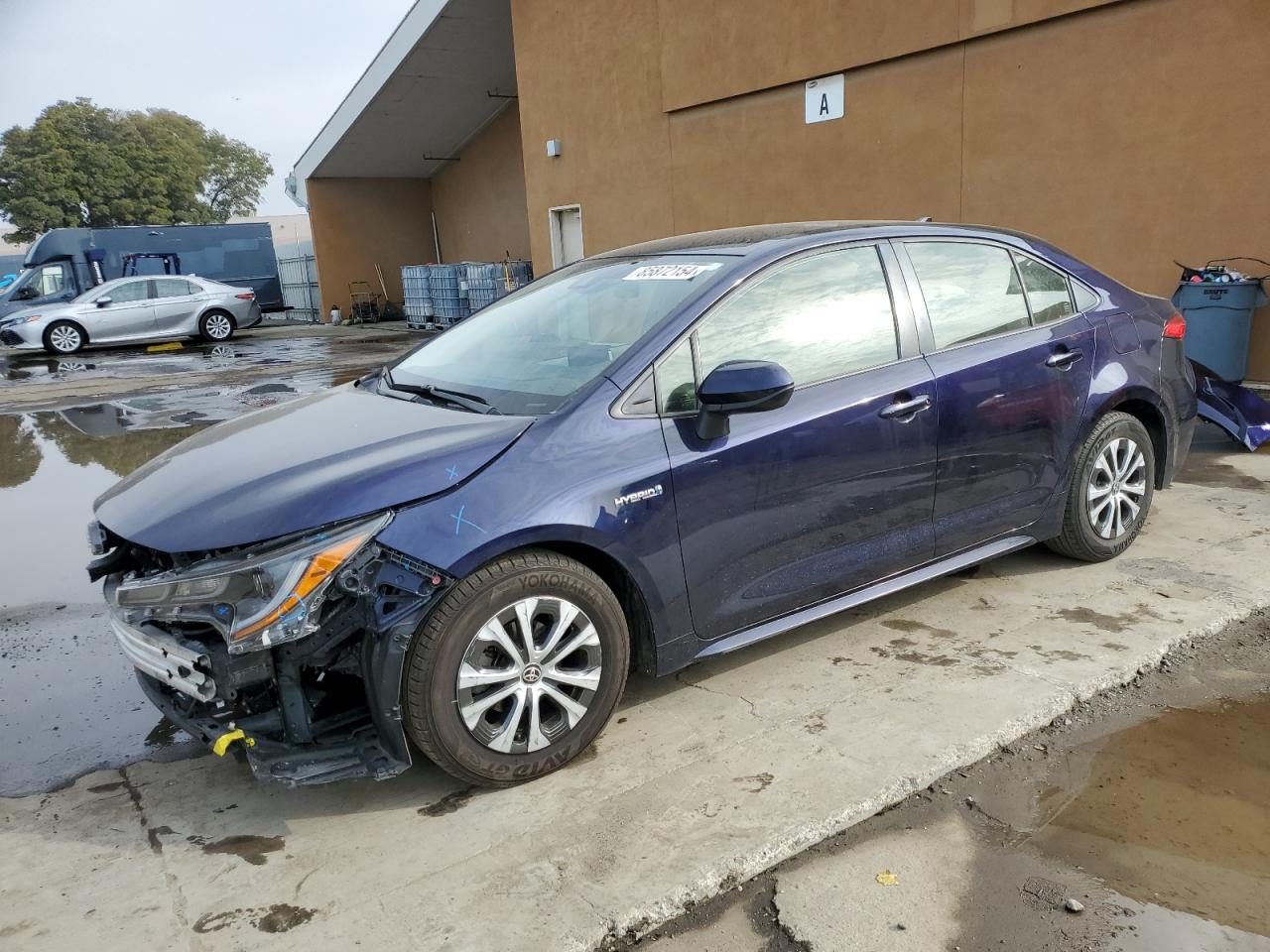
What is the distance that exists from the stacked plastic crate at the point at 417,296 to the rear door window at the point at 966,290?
60.3 ft

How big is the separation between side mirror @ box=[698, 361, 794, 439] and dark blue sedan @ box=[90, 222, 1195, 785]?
1cm

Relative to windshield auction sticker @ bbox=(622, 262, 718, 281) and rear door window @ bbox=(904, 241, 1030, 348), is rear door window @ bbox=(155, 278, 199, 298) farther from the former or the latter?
rear door window @ bbox=(904, 241, 1030, 348)

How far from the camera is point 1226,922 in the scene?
2289 mm

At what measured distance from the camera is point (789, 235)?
12.3ft

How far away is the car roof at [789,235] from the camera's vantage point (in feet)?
12.0

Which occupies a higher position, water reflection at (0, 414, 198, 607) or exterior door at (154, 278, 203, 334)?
exterior door at (154, 278, 203, 334)

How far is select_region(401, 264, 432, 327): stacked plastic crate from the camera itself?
2133 centimetres

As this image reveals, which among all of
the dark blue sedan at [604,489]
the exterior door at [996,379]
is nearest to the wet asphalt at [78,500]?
the dark blue sedan at [604,489]

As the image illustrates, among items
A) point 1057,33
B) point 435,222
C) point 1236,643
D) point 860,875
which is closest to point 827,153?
point 1057,33

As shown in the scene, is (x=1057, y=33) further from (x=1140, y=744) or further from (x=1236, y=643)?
(x=1140, y=744)

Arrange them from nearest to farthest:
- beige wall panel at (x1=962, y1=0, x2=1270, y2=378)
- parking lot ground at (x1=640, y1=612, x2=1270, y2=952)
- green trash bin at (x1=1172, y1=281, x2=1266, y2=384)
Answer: parking lot ground at (x1=640, y1=612, x2=1270, y2=952) → green trash bin at (x1=1172, y1=281, x2=1266, y2=384) → beige wall panel at (x1=962, y1=0, x2=1270, y2=378)

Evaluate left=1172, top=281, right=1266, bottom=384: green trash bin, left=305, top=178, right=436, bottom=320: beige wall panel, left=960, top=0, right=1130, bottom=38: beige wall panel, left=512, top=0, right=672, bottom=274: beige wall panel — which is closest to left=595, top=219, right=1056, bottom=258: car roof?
left=1172, top=281, right=1266, bottom=384: green trash bin

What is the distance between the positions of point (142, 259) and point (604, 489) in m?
25.9

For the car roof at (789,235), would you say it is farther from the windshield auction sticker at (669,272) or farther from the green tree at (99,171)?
the green tree at (99,171)
